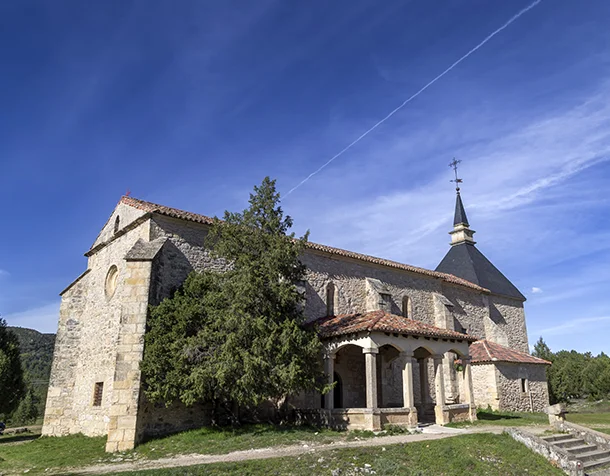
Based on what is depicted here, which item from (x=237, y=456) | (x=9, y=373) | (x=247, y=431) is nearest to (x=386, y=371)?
(x=247, y=431)

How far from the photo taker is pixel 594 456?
13.0 meters

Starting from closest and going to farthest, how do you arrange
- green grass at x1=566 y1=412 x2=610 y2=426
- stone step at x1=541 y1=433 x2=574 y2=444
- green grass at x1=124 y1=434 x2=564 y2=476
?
1. green grass at x1=124 y1=434 x2=564 y2=476
2. stone step at x1=541 y1=433 x2=574 y2=444
3. green grass at x1=566 y1=412 x2=610 y2=426

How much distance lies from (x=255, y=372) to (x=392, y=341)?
5226mm

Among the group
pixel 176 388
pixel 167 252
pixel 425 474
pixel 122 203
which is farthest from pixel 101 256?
pixel 425 474

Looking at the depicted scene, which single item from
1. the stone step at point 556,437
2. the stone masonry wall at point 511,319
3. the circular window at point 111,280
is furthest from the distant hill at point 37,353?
the stone step at point 556,437

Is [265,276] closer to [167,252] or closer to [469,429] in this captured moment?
[167,252]

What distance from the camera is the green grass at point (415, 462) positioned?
31.8 feet

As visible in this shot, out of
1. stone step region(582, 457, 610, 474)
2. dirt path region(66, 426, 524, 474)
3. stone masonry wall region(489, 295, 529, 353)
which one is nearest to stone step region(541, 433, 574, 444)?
stone step region(582, 457, 610, 474)

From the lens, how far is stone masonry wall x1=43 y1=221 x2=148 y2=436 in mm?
17006

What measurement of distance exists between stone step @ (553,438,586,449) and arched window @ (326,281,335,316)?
10.00 metres

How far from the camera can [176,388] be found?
1384 cm

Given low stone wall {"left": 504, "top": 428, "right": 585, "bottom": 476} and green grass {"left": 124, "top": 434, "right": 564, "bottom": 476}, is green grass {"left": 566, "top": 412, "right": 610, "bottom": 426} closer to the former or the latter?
low stone wall {"left": 504, "top": 428, "right": 585, "bottom": 476}

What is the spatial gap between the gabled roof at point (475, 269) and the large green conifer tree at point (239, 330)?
64.0 feet

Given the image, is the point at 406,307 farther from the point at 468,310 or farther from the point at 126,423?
the point at 126,423
